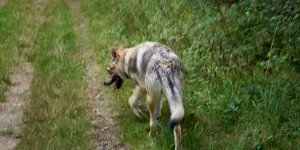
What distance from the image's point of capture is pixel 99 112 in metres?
6.00

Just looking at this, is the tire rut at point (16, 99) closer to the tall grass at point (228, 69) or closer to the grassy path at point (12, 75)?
the grassy path at point (12, 75)

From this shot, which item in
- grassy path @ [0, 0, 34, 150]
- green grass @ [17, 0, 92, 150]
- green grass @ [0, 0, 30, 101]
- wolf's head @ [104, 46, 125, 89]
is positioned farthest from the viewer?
green grass @ [0, 0, 30, 101]

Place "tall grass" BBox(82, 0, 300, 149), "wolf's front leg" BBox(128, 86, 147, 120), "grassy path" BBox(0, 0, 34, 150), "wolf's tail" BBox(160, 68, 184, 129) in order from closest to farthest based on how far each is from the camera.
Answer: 1. "wolf's tail" BBox(160, 68, 184, 129)
2. "tall grass" BBox(82, 0, 300, 149)
3. "grassy path" BBox(0, 0, 34, 150)
4. "wolf's front leg" BBox(128, 86, 147, 120)

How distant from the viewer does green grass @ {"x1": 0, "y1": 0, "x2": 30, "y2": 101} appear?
7.23 metres

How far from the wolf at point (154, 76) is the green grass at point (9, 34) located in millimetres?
2208

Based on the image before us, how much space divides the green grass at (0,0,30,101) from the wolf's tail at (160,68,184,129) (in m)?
3.07

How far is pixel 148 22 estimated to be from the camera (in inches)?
348

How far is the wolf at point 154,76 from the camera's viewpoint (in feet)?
14.7

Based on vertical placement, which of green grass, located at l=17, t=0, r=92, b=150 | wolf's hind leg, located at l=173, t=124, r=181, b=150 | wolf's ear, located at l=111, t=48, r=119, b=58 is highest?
wolf's ear, located at l=111, t=48, r=119, b=58

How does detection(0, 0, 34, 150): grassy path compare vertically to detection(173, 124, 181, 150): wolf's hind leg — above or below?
above

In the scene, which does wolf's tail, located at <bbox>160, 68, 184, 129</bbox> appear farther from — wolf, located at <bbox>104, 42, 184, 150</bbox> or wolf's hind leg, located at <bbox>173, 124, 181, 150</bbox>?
wolf's hind leg, located at <bbox>173, 124, 181, 150</bbox>

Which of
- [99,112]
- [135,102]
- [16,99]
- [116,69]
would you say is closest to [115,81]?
[116,69]

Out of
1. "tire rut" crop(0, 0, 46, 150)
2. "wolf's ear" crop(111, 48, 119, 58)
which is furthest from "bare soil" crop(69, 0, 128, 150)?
"tire rut" crop(0, 0, 46, 150)

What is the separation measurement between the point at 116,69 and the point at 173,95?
6.25 feet
